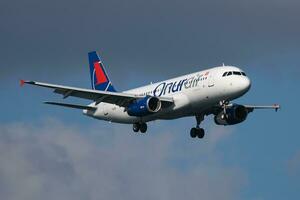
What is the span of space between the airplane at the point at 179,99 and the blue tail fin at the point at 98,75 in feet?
21.5

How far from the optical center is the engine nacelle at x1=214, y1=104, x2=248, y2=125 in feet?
322

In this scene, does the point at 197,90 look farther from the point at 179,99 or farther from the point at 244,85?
the point at 244,85

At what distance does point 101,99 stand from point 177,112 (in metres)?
7.00

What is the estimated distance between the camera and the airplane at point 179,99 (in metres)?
93.6

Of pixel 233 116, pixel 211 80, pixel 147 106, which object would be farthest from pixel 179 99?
pixel 233 116

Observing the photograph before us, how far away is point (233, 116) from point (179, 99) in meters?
5.55

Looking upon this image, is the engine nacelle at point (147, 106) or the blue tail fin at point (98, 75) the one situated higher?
the blue tail fin at point (98, 75)

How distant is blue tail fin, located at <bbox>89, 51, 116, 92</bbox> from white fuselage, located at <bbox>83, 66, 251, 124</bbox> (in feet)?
35.0

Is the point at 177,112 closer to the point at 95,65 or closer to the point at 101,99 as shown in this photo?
the point at 101,99

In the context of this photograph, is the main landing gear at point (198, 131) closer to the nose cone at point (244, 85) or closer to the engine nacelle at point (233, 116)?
the engine nacelle at point (233, 116)

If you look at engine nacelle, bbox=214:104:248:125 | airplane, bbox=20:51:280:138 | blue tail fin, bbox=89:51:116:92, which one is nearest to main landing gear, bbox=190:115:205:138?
airplane, bbox=20:51:280:138

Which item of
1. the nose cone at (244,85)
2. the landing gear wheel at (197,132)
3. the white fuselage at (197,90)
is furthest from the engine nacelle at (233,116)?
the nose cone at (244,85)

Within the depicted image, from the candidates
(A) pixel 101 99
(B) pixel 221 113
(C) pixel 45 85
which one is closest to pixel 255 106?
(B) pixel 221 113

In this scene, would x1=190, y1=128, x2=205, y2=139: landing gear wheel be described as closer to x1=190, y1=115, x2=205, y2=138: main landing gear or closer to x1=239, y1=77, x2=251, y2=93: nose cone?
x1=190, y1=115, x2=205, y2=138: main landing gear
